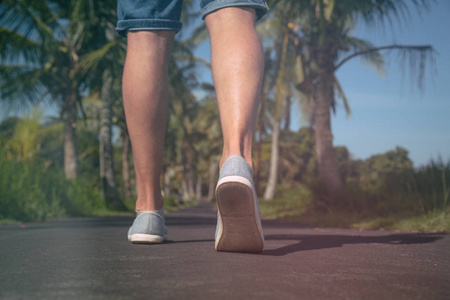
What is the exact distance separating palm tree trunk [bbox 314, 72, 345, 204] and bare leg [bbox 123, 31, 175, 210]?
243 inches

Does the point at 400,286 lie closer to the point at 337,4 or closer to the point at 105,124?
the point at 337,4

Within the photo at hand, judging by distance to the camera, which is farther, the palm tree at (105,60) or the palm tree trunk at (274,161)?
the palm tree trunk at (274,161)

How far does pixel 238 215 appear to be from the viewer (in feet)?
4.54

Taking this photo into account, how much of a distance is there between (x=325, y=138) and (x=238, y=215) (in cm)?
Answer: 700

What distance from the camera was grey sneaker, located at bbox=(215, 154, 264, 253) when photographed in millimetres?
1353

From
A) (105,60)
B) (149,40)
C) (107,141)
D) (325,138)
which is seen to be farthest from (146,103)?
(107,141)

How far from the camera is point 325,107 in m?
8.23

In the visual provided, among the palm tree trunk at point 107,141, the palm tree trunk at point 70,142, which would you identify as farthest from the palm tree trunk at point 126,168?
the palm tree trunk at point 107,141

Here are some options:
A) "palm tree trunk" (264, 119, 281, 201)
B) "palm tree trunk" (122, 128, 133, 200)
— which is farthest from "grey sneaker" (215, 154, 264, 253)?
"palm tree trunk" (264, 119, 281, 201)

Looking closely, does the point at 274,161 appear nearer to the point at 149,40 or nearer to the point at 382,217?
the point at 382,217

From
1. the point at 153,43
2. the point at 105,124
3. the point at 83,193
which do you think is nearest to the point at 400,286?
the point at 153,43

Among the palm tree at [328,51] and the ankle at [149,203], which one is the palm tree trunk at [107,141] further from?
the ankle at [149,203]

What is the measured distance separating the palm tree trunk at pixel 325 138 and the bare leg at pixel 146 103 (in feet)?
20.2

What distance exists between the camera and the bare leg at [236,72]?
5.01ft
